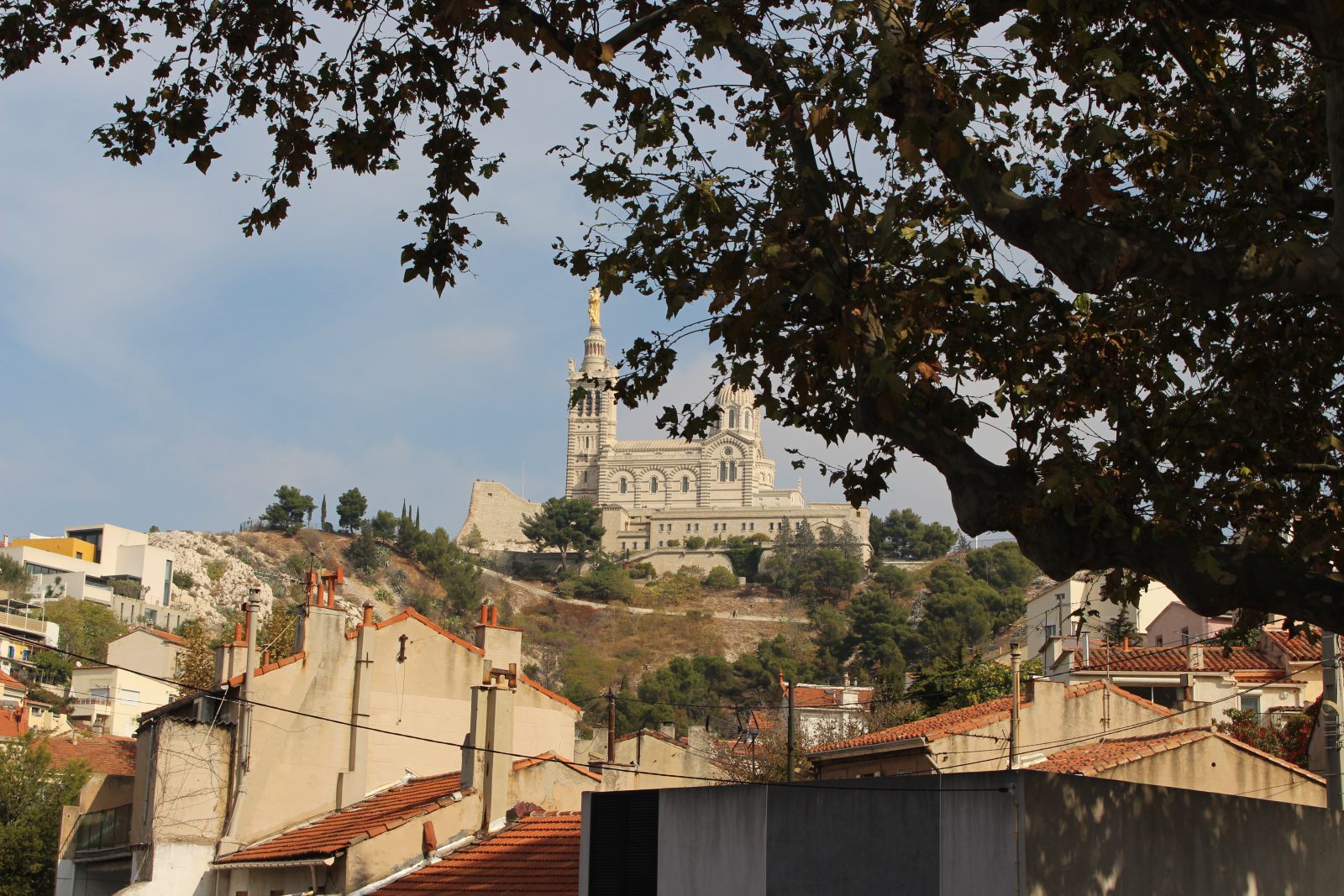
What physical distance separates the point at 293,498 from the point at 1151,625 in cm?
13193

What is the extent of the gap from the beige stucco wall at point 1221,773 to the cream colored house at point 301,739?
8.60 meters

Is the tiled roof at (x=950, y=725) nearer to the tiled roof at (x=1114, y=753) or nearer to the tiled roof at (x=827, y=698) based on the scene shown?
the tiled roof at (x=1114, y=753)

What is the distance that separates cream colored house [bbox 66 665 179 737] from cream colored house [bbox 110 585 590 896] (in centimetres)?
4407

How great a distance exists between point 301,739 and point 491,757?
4335 mm

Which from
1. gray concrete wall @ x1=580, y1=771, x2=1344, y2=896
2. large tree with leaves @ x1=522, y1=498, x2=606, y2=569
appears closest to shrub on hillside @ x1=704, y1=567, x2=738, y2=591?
large tree with leaves @ x1=522, y1=498, x2=606, y2=569

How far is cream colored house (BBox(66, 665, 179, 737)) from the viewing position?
6800cm

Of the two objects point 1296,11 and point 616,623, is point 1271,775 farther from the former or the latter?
point 616,623

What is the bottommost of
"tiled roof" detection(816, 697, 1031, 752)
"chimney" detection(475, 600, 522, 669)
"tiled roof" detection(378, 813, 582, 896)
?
"tiled roof" detection(378, 813, 582, 896)

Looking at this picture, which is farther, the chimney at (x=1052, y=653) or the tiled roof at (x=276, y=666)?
the chimney at (x=1052, y=653)

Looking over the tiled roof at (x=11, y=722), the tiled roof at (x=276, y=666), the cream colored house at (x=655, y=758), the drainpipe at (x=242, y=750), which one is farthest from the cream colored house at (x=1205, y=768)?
the tiled roof at (x=11, y=722)

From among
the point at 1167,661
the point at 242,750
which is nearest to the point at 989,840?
the point at 242,750

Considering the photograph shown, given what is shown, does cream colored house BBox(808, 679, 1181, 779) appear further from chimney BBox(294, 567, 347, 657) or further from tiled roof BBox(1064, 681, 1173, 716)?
chimney BBox(294, 567, 347, 657)

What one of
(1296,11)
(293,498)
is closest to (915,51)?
(1296,11)

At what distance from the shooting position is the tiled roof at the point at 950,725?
1109 inches
